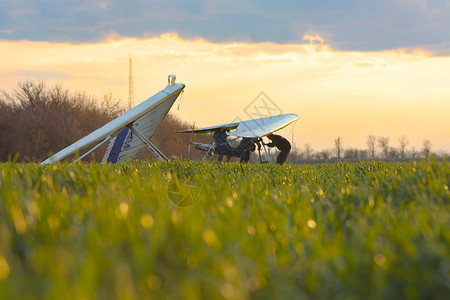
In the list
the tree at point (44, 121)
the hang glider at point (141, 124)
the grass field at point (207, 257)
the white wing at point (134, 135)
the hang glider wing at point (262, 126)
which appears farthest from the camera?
the tree at point (44, 121)

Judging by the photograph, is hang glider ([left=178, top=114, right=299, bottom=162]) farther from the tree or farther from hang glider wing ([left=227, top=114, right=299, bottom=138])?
the tree

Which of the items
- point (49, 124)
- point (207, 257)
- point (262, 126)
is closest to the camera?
point (207, 257)

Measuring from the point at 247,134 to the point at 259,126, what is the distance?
1.47 metres

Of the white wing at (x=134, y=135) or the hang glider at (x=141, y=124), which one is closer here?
the hang glider at (x=141, y=124)

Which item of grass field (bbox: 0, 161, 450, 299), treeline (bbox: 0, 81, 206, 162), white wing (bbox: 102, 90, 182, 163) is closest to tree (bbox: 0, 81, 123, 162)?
treeline (bbox: 0, 81, 206, 162)

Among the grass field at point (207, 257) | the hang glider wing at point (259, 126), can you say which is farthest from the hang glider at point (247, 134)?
the grass field at point (207, 257)

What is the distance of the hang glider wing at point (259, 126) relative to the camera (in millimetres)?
16156

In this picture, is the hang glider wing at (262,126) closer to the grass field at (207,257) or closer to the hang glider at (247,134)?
the hang glider at (247,134)

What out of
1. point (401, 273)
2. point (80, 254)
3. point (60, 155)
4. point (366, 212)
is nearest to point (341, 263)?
point (401, 273)

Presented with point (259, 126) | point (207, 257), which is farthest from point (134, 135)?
point (207, 257)

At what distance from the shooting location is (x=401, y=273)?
1.82 m

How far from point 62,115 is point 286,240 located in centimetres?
3641

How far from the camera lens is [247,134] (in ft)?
52.7

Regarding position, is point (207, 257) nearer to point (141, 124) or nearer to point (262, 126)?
point (141, 124)
